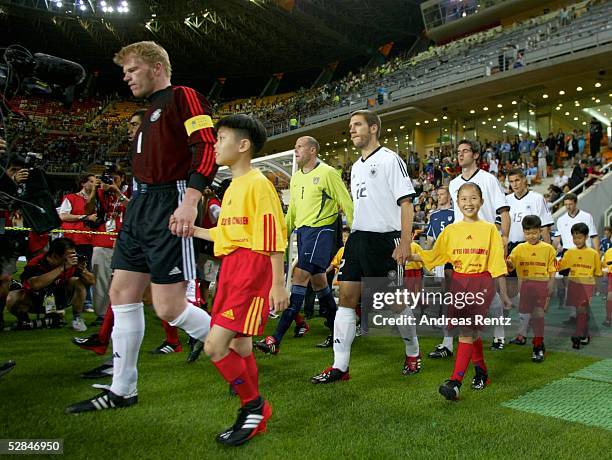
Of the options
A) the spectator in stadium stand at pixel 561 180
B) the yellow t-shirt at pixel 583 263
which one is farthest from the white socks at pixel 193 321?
the spectator in stadium stand at pixel 561 180

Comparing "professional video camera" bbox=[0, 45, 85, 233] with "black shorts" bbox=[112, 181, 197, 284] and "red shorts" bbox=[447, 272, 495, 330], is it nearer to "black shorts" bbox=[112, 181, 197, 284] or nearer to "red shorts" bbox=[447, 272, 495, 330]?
"black shorts" bbox=[112, 181, 197, 284]

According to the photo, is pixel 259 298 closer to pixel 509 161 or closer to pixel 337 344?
pixel 337 344

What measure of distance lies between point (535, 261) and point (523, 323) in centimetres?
70

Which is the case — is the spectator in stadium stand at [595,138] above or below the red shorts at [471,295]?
above

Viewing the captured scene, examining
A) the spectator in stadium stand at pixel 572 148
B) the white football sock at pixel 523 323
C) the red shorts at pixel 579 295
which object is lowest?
the white football sock at pixel 523 323

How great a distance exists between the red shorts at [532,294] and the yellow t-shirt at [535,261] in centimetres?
6

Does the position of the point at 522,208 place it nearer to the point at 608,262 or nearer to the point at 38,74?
the point at 608,262

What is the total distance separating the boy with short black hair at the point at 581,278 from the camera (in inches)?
199

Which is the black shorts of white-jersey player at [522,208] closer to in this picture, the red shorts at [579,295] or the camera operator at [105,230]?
the red shorts at [579,295]

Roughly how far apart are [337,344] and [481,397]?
1.05 metres

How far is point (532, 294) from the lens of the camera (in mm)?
5043

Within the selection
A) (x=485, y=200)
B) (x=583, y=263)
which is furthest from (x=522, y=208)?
(x=485, y=200)

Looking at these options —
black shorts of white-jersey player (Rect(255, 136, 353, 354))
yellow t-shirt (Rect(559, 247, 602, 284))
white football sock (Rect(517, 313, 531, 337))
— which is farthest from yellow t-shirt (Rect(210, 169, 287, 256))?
yellow t-shirt (Rect(559, 247, 602, 284))

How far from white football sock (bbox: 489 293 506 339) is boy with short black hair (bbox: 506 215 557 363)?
0.31 meters
